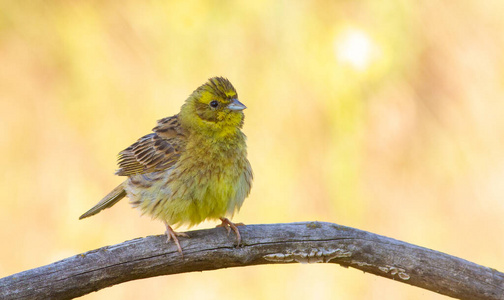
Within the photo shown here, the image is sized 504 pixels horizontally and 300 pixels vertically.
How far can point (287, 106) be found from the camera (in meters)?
6.99

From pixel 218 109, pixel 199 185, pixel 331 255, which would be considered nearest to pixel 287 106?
pixel 218 109

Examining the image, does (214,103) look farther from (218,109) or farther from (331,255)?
(331,255)

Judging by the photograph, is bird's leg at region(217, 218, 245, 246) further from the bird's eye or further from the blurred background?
the blurred background

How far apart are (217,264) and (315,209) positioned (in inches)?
114

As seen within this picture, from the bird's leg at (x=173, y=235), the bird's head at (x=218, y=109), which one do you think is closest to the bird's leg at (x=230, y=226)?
the bird's leg at (x=173, y=235)

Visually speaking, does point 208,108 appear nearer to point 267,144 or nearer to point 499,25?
point 267,144

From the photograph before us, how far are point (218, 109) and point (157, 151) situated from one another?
0.49 metres

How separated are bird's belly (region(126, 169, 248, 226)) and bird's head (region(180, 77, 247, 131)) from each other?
355 millimetres

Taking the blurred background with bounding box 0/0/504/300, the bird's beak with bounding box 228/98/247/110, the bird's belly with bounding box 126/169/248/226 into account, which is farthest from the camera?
the blurred background with bounding box 0/0/504/300

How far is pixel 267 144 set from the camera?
6.82m

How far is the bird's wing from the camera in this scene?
14.4 feet

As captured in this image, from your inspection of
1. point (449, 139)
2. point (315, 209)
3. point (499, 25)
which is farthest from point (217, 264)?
point (499, 25)

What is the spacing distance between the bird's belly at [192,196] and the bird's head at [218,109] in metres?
0.35

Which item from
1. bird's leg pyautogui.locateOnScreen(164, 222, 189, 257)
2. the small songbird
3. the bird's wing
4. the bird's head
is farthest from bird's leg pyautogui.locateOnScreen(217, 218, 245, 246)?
the bird's head
